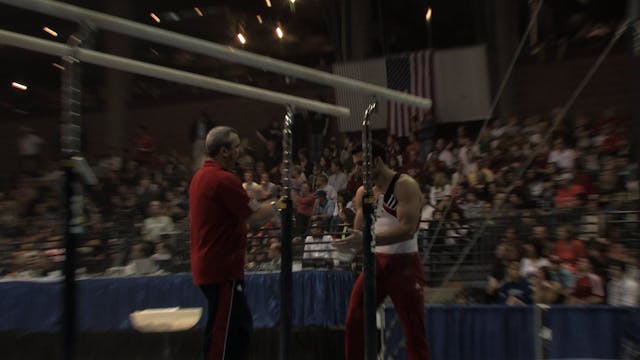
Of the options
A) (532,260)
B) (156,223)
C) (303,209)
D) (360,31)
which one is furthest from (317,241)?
(360,31)

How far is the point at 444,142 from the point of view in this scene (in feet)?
41.3

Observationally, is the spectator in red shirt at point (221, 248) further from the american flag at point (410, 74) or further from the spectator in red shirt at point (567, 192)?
the american flag at point (410, 74)

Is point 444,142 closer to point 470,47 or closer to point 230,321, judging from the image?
point 470,47

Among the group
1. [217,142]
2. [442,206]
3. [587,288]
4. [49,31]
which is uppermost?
[49,31]

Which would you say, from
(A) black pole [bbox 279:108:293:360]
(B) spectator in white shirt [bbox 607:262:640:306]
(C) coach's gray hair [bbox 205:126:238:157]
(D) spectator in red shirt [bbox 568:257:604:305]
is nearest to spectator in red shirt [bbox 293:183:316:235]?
(D) spectator in red shirt [bbox 568:257:604:305]

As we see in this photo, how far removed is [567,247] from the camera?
25.7 feet

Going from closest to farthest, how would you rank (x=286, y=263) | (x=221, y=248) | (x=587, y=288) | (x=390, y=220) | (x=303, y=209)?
(x=221, y=248) < (x=286, y=263) < (x=390, y=220) < (x=587, y=288) < (x=303, y=209)

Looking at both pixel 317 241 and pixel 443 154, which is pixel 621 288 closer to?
pixel 317 241

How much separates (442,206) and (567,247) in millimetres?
2085

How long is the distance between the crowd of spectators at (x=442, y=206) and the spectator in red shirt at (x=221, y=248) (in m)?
1.13

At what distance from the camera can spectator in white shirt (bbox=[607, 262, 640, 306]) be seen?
657 cm

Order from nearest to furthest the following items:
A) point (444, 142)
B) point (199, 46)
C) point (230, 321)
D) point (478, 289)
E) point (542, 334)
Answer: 1. point (199, 46)
2. point (230, 321)
3. point (542, 334)
4. point (478, 289)
5. point (444, 142)

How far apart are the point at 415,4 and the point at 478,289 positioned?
971cm

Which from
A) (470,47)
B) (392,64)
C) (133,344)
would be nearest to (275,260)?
(133,344)
